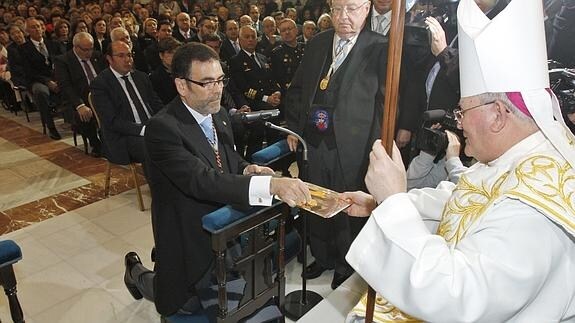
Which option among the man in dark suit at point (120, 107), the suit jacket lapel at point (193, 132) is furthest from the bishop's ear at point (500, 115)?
the man in dark suit at point (120, 107)

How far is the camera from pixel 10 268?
1.82 metres

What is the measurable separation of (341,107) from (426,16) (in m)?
0.79

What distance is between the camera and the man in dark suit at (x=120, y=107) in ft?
12.0

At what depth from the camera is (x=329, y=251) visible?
9.27 feet

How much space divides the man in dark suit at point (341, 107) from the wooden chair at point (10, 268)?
1.48 meters

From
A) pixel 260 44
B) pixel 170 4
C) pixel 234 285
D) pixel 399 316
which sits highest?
pixel 170 4

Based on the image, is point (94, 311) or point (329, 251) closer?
point (94, 311)

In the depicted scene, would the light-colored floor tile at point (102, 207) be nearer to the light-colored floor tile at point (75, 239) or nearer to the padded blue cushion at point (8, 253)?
the light-colored floor tile at point (75, 239)

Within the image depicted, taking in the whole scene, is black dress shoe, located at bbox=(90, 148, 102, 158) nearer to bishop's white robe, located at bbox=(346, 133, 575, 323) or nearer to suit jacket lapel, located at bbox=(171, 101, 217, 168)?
suit jacket lapel, located at bbox=(171, 101, 217, 168)

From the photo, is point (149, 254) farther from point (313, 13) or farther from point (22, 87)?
point (313, 13)

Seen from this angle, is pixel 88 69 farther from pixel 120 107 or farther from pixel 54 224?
pixel 54 224

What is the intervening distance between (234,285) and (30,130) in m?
5.18

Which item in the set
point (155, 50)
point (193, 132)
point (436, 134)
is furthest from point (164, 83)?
point (436, 134)

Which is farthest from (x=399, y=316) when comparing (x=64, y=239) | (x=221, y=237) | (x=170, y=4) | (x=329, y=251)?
(x=170, y=4)
